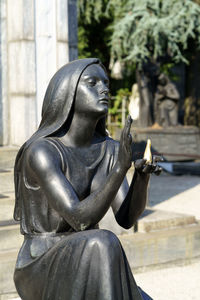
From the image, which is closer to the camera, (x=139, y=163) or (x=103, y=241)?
(x=103, y=241)

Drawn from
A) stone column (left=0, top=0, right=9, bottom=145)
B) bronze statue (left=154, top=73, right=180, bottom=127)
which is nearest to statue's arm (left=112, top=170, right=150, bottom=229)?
stone column (left=0, top=0, right=9, bottom=145)

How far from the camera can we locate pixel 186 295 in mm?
5086

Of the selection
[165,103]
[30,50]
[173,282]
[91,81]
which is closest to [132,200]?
[91,81]

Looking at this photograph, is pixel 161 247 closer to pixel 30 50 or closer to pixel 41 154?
pixel 30 50

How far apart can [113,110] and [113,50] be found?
3.64 meters

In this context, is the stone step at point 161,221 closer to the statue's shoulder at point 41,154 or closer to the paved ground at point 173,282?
the paved ground at point 173,282

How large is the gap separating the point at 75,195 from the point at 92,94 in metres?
0.53

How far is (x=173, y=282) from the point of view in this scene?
18.0ft

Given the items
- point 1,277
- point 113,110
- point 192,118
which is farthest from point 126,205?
point 192,118

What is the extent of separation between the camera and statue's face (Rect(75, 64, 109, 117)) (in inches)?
119

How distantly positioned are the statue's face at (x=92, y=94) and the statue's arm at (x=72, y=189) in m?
0.30

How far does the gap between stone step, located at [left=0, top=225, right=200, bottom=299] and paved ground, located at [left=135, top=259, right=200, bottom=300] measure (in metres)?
0.10

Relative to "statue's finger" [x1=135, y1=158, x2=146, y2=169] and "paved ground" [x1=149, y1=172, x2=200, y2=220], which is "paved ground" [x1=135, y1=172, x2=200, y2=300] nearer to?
"paved ground" [x1=149, y1=172, x2=200, y2=220]

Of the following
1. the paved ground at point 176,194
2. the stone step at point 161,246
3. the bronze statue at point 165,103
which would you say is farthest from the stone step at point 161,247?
the bronze statue at point 165,103
